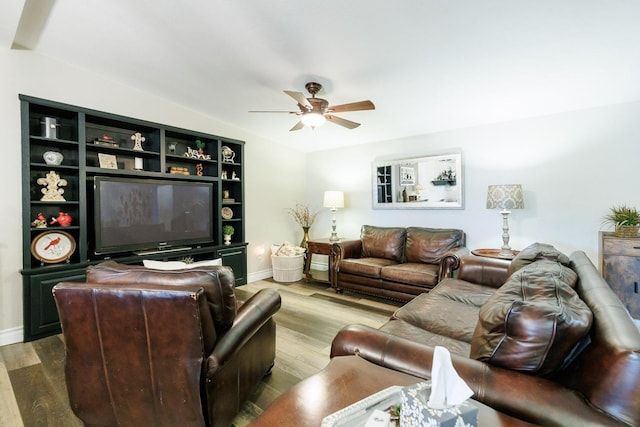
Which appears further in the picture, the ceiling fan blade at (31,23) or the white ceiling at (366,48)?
the ceiling fan blade at (31,23)

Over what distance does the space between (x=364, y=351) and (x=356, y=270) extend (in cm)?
253

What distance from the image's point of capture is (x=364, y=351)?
4.07ft

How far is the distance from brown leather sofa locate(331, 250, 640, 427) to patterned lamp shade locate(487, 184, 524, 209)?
1.98 meters

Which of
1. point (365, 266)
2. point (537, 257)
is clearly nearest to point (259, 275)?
point (365, 266)

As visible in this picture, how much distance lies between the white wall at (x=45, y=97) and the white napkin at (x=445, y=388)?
144 inches

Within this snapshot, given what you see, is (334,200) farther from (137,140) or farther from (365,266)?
(137,140)

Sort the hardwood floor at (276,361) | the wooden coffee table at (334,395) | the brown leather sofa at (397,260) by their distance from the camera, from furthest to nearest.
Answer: the brown leather sofa at (397,260) < the hardwood floor at (276,361) < the wooden coffee table at (334,395)

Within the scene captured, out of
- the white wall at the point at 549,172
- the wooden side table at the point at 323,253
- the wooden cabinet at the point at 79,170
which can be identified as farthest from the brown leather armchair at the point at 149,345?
the white wall at the point at 549,172

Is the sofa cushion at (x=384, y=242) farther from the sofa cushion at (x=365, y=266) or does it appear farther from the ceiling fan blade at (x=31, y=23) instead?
the ceiling fan blade at (x=31, y=23)

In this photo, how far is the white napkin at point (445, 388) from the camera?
27.2 inches

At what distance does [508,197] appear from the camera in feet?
10.5

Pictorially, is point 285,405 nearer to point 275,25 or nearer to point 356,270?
point 275,25

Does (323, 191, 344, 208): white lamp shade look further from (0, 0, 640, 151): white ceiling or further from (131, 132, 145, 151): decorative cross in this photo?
(131, 132, 145, 151): decorative cross

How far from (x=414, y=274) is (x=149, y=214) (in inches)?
127
